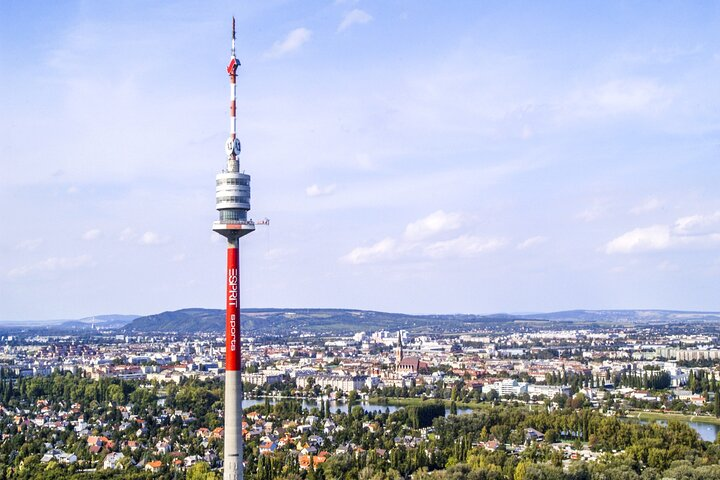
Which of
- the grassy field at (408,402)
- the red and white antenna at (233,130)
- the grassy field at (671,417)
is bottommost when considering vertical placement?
the grassy field at (671,417)

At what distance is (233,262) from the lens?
3438cm

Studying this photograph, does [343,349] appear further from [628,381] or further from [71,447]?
[71,447]

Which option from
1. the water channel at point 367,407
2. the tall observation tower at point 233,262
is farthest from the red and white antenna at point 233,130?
the water channel at point 367,407

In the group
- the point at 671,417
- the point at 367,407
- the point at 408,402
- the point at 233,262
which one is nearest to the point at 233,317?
the point at 233,262

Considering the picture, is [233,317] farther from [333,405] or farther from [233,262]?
[333,405]

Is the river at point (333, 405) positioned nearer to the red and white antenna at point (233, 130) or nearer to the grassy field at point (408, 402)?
the grassy field at point (408, 402)

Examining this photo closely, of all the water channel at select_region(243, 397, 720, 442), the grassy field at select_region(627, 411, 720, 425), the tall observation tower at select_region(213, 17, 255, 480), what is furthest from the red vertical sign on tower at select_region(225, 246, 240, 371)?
the grassy field at select_region(627, 411, 720, 425)

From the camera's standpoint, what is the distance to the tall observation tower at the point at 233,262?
109ft

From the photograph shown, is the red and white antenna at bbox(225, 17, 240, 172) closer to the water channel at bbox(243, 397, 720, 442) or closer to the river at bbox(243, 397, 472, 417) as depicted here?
the water channel at bbox(243, 397, 720, 442)

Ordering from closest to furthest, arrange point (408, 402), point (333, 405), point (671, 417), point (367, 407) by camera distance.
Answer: point (671, 417) → point (367, 407) → point (333, 405) → point (408, 402)

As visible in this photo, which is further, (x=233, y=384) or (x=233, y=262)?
(x=233, y=262)

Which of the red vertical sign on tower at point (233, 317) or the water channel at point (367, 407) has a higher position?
the red vertical sign on tower at point (233, 317)

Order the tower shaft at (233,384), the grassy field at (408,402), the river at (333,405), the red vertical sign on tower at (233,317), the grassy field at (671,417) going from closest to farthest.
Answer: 1. the tower shaft at (233,384)
2. the red vertical sign on tower at (233,317)
3. the grassy field at (671,417)
4. the river at (333,405)
5. the grassy field at (408,402)

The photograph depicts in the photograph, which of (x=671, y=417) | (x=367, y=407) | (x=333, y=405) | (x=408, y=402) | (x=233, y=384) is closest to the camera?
(x=233, y=384)
